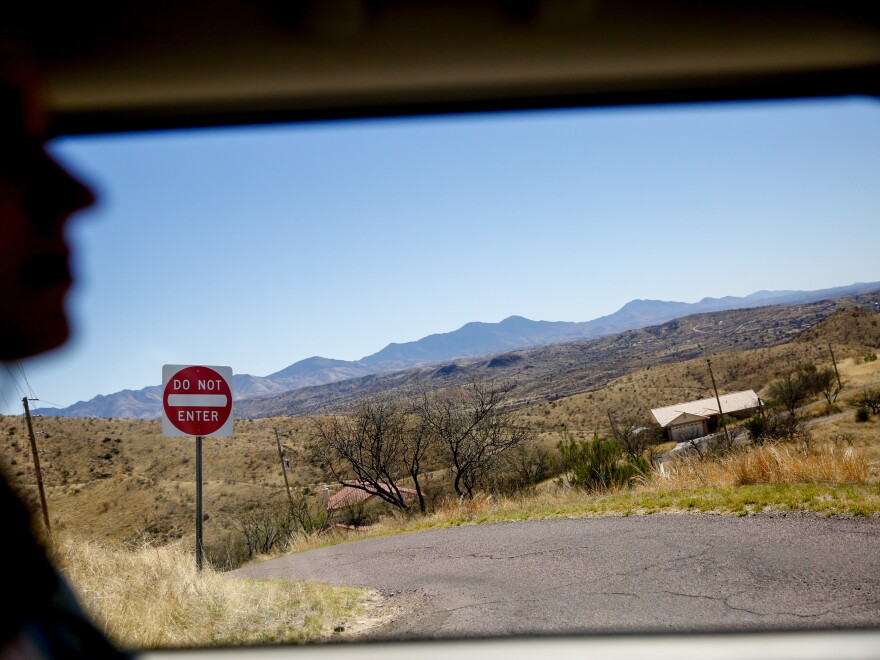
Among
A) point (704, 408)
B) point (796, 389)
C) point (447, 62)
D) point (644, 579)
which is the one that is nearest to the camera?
point (447, 62)

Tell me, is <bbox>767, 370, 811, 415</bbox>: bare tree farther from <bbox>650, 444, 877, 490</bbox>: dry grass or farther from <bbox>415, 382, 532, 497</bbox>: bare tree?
<bbox>650, 444, 877, 490</bbox>: dry grass

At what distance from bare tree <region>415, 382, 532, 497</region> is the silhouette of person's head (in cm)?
Answer: 2027

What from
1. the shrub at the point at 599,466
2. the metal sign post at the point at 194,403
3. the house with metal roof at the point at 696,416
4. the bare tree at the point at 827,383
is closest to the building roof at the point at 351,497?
the shrub at the point at 599,466

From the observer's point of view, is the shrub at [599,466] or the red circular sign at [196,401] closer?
the red circular sign at [196,401]

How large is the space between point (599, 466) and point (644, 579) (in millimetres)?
8401

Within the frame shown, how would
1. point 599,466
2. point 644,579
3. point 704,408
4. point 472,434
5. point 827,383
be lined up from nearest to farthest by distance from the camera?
point 644,579, point 599,466, point 472,434, point 827,383, point 704,408

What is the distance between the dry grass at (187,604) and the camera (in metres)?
4.49

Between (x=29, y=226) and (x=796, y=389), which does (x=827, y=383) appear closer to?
(x=796, y=389)

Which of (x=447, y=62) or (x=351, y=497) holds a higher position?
(x=447, y=62)

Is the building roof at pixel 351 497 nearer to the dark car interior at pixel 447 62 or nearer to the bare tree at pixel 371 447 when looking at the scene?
the bare tree at pixel 371 447

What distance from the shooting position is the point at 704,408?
177 feet

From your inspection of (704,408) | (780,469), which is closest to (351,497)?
(780,469)

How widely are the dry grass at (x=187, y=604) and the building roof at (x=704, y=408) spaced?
154 feet

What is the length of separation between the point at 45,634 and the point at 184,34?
2137mm
